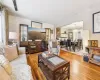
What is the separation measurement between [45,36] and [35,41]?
0.92 m

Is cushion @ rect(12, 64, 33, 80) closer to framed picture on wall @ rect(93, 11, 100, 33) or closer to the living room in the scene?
the living room

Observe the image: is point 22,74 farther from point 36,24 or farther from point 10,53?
point 36,24

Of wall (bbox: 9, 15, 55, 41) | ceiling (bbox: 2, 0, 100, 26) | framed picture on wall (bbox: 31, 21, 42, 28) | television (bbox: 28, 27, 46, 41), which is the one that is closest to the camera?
ceiling (bbox: 2, 0, 100, 26)

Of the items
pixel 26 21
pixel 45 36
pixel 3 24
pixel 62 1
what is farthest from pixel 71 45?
pixel 3 24

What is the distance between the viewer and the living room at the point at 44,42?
185 cm

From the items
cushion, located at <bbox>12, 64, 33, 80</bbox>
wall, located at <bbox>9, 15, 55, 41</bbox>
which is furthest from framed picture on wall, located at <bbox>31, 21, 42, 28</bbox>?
cushion, located at <bbox>12, 64, 33, 80</bbox>

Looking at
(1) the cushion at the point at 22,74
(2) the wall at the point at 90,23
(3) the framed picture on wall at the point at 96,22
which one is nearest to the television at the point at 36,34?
(2) the wall at the point at 90,23

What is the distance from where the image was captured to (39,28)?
18.4 ft

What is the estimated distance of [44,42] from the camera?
5633 mm

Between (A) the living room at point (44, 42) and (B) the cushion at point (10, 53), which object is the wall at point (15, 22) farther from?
(B) the cushion at point (10, 53)

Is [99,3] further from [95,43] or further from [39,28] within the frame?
[39,28]

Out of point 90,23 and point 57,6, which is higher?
point 57,6

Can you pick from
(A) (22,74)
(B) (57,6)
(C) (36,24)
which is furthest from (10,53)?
(C) (36,24)

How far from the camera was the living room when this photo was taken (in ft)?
6.07
